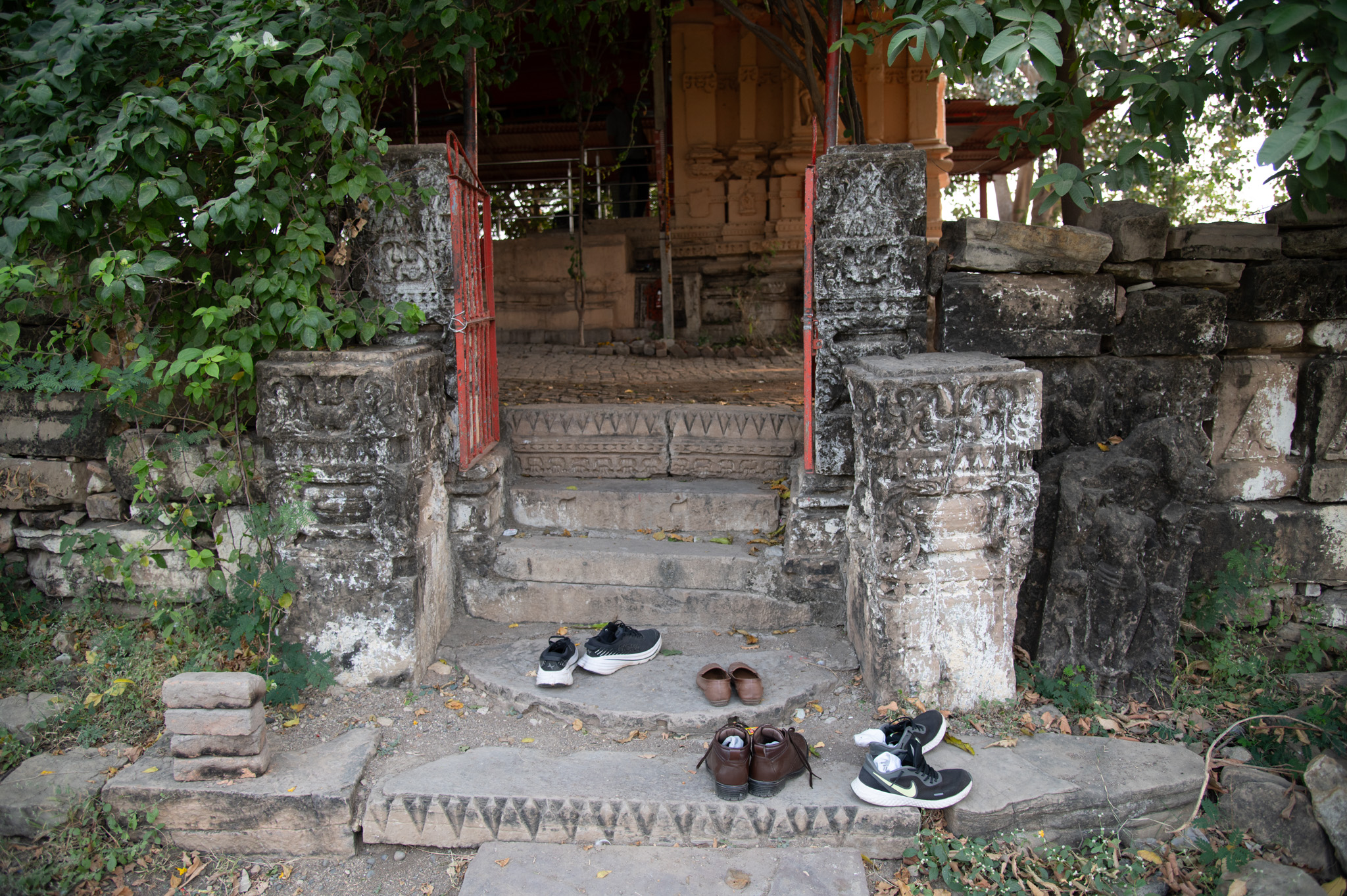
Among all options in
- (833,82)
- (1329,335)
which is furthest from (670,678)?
(1329,335)

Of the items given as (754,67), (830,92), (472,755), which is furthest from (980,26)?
(754,67)

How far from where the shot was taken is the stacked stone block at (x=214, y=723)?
2914mm

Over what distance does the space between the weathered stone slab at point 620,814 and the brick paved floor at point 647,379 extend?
2360 mm

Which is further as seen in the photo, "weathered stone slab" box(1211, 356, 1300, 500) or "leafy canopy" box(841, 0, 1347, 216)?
"weathered stone slab" box(1211, 356, 1300, 500)

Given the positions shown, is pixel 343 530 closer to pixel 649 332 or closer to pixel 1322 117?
pixel 1322 117

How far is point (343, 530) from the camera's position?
3.45 meters

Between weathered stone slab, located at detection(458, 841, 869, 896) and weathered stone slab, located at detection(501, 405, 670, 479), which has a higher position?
weathered stone slab, located at detection(501, 405, 670, 479)

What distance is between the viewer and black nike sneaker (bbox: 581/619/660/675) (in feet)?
11.7

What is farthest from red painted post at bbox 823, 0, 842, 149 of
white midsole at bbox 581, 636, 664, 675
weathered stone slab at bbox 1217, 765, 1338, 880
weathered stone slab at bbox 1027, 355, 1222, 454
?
weathered stone slab at bbox 1217, 765, 1338, 880

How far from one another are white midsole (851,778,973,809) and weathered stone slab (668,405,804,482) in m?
1.94

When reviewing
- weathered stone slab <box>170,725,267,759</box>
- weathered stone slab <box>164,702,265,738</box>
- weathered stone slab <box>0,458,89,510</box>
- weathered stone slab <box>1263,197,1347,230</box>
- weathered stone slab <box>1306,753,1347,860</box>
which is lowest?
weathered stone slab <box>1306,753,1347,860</box>

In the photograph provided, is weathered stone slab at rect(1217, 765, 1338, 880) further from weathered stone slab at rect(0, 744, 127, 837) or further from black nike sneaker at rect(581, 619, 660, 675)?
weathered stone slab at rect(0, 744, 127, 837)

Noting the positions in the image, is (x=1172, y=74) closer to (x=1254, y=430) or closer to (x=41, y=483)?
(x=1254, y=430)

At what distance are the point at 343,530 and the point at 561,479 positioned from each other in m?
1.39
